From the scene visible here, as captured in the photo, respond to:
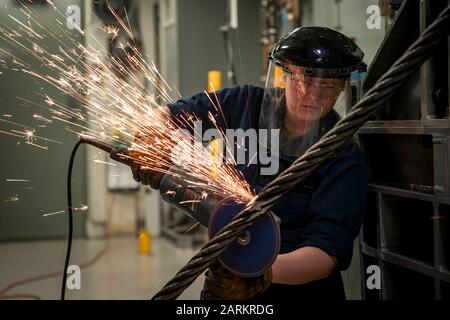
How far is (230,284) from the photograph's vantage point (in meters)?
1.23

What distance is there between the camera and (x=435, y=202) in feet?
4.83

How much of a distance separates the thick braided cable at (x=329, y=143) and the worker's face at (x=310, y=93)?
554 millimetres

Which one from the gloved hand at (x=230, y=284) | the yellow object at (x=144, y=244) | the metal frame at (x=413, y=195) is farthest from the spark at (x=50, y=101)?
the gloved hand at (x=230, y=284)

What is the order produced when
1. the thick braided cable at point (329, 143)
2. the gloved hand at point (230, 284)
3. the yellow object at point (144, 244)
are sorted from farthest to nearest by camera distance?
the yellow object at point (144, 244), the gloved hand at point (230, 284), the thick braided cable at point (329, 143)

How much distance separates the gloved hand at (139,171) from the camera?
57.8 inches

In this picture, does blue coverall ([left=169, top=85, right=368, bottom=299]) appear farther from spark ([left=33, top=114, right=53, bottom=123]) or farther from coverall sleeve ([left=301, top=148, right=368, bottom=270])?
spark ([left=33, top=114, right=53, bottom=123])

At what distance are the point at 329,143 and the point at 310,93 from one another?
23.6 inches

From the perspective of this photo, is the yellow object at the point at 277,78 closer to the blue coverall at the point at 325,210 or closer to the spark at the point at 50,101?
the blue coverall at the point at 325,210

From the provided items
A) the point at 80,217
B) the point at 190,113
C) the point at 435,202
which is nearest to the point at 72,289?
the point at 80,217

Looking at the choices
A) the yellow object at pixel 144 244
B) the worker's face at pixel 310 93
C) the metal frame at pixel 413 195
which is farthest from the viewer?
the yellow object at pixel 144 244

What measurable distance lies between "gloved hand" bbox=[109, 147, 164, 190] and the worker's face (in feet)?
1.47

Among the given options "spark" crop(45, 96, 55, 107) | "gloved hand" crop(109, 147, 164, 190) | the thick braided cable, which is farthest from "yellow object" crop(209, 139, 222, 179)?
"spark" crop(45, 96, 55, 107)

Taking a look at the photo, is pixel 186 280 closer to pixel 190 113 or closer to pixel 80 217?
pixel 190 113

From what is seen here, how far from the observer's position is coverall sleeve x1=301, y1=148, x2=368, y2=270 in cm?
147
